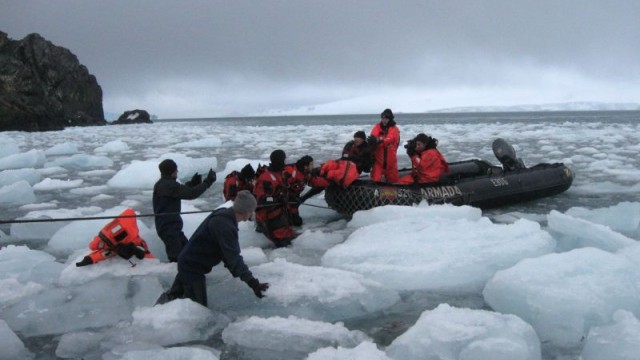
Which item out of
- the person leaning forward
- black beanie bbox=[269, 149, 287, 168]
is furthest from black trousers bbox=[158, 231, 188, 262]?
black beanie bbox=[269, 149, 287, 168]

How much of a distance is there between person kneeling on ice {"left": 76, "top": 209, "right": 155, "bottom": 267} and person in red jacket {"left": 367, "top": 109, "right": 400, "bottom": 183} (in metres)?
3.75

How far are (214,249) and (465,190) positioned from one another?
4.66m

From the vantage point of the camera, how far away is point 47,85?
176 ft

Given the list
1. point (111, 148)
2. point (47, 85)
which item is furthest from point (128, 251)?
point (47, 85)

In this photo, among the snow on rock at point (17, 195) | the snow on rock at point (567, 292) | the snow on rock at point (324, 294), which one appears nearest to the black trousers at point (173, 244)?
the snow on rock at point (324, 294)

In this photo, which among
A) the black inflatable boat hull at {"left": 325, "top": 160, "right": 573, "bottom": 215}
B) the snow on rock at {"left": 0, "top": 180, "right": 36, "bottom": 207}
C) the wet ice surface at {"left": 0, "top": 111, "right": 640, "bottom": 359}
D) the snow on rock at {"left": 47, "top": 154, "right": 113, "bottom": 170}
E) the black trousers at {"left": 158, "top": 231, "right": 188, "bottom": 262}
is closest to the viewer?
the wet ice surface at {"left": 0, "top": 111, "right": 640, "bottom": 359}

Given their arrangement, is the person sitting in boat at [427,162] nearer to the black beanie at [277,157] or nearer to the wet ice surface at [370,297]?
the wet ice surface at [370,297]

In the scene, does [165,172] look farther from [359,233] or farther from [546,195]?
[546,195]

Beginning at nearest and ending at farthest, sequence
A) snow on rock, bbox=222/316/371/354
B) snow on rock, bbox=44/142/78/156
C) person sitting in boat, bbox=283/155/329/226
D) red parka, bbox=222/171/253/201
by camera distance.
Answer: snow on rock, bbox=222/316/371/354 → red parka, bbox=222/171/253/201 → person sitting in boat, bbox=283/155/329/226 → snow on rock, bbox=44/142/78/156

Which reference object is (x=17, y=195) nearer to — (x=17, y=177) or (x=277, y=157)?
(x=17, y=177)

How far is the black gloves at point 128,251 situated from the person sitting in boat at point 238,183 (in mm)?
1589

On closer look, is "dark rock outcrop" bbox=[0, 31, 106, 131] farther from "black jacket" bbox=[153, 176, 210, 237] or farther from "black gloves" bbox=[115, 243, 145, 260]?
"black gloves" bbox=[115, 243, 145, 260]

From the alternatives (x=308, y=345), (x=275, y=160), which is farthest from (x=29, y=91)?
(x=308, y=345)

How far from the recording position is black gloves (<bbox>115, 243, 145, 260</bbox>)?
463cm
